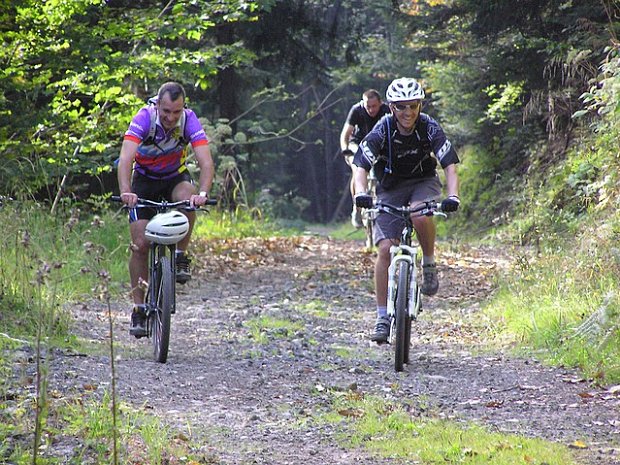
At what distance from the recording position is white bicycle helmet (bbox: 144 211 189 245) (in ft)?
25.3

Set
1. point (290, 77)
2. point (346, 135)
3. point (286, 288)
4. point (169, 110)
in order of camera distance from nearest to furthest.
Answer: point (169, 110) → point (286, 288) → point (346, 135) → point (290, 77)

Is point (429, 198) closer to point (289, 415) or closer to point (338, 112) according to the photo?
point (289, 415)

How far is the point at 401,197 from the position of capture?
8.22m

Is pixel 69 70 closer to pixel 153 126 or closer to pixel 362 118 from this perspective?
pixel 153 126

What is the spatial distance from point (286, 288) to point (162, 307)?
19.2 feet

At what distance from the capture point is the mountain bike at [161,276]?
7.64 meters

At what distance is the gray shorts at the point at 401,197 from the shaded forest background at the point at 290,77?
9.44 ft

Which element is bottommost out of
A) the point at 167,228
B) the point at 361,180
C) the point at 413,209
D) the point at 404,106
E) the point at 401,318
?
the point at 401,318

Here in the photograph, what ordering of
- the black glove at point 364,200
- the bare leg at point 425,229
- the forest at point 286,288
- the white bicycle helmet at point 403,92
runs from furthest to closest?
the bare leg at point 425,229 → the white bicycle helmet at point 403,92 → the black glove at point 364,200 → the forest at point 286,288

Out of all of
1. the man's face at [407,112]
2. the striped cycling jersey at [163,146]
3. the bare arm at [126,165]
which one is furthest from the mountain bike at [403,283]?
the bare arm at [126,165]

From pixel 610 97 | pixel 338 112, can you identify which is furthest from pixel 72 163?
pixel 338 112

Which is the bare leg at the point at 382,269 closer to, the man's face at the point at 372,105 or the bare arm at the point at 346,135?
the man's face at the point at 372,105

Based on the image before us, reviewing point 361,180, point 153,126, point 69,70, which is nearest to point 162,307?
point 153,126

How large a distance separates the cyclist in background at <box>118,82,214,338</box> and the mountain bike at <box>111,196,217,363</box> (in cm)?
13
